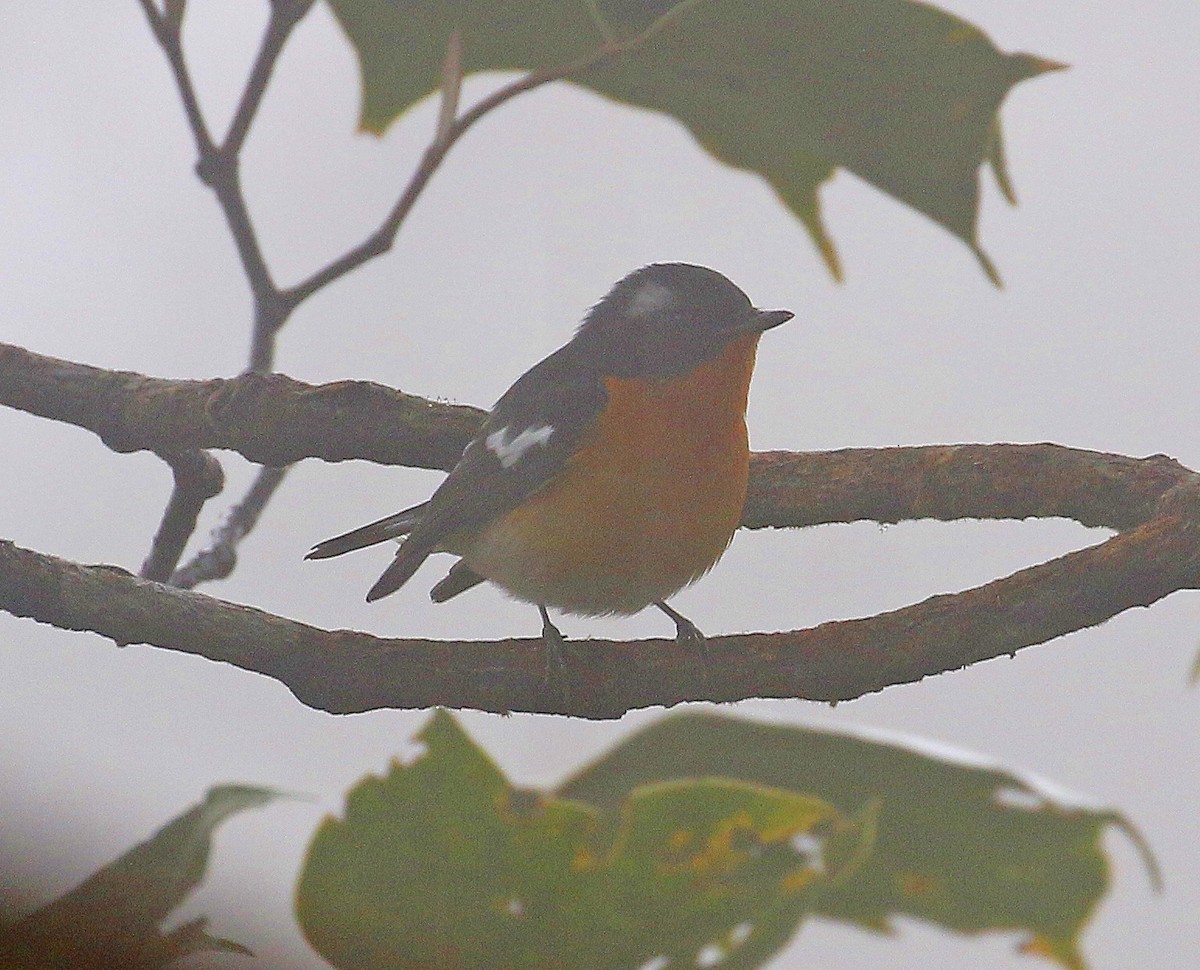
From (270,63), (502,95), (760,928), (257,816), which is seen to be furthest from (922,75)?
(257,816)

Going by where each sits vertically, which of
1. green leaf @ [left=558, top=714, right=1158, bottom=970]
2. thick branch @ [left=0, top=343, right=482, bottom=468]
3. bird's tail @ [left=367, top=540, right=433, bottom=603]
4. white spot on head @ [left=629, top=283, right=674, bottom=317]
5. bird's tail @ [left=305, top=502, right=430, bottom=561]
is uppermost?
white spot on head @ [left=629, top=283, right=674, bottom=317]

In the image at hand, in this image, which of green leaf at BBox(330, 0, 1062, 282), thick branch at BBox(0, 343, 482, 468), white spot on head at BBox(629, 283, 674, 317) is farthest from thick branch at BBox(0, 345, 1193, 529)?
green leaf at BBox(330, 0, 1062, 282)

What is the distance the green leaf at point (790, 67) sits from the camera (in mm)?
660

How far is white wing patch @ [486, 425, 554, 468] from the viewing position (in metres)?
0.57

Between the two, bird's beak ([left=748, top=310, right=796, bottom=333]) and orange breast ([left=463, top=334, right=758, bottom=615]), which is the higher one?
bird's beak ([left=748, top=310, right=796, bottom=333])

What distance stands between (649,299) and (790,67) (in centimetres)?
18

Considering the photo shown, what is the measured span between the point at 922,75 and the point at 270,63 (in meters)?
0.36

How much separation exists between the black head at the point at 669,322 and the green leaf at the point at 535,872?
0.68 feet

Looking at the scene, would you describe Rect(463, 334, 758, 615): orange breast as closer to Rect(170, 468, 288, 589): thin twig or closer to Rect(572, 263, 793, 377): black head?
Rect(572, 263, 793, 377): black head

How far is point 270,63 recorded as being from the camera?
24.3 inches

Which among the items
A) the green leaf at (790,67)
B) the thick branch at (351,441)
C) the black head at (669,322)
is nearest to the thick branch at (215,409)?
the thick branch at (351,441)

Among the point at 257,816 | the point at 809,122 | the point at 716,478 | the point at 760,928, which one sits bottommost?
the point at 760,928

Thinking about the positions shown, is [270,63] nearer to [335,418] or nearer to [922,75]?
[335,418]

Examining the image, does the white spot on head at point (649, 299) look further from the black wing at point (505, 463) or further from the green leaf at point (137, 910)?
the green leaf at point (137, 910)
